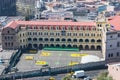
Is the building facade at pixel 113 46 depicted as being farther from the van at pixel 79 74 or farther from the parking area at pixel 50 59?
the van at pixel 79 74

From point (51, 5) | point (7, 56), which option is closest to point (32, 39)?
point (7, 56)

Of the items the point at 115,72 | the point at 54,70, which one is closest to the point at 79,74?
the point at 54,70

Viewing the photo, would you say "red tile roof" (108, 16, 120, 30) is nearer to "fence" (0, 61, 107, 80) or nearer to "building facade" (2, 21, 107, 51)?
"building facade" (2, 21, 107, 51)

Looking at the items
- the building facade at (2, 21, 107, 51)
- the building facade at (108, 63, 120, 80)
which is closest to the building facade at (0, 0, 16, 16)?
Answer: the building facade at (2, 21, 107, 51)

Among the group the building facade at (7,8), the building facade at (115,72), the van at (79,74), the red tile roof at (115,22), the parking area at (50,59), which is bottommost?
the van at (79,74)

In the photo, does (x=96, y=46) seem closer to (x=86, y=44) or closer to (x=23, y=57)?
(x=86, y=44)

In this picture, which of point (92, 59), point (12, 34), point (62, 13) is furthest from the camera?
point (62, 13)

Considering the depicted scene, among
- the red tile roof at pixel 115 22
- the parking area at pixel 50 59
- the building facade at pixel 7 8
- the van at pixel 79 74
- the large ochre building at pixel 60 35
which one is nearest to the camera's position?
the van at pixel 79 74

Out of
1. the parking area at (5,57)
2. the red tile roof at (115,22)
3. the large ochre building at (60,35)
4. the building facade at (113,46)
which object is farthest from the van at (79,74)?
the large ochre building at (60,35)
